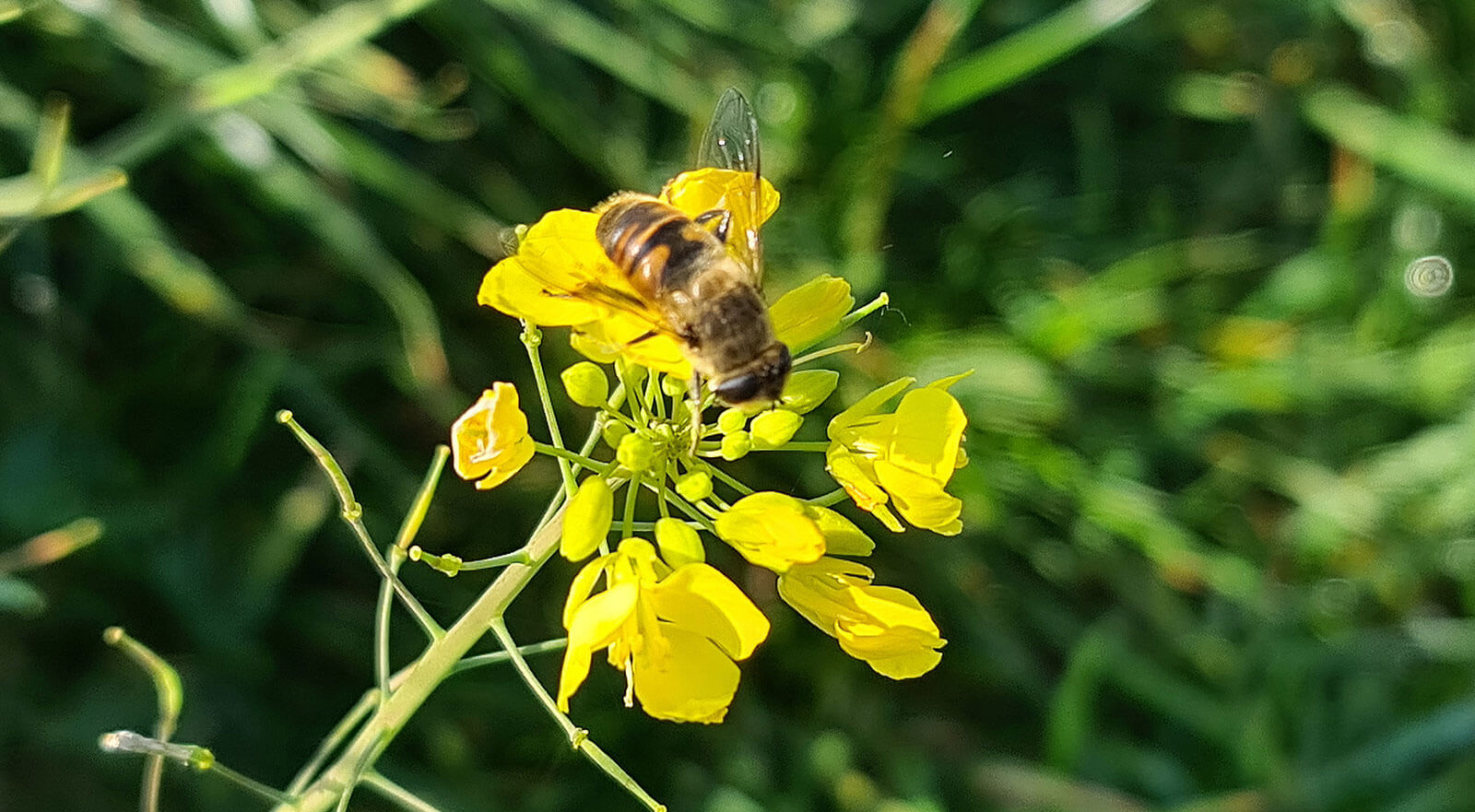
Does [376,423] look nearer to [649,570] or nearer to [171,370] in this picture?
[171,370]

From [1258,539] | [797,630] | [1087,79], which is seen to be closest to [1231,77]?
[1087,79]

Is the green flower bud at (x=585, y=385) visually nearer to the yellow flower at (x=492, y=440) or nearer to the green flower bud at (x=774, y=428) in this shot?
the yellow flower at (x=492, y=440)

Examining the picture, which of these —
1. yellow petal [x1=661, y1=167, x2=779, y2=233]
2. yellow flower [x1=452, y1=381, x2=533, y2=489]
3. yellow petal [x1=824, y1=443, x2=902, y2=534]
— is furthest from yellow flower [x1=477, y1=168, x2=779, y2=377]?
yellow petal [x1=824, y1=443, x2=902, y2=534]

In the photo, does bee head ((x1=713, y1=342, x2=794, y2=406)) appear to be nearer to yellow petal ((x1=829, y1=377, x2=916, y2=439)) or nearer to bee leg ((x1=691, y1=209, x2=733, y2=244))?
yellow petal ((x1=829, y1=377, x2=916, y2=439))

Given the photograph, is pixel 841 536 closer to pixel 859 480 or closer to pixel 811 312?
pixel 859 480

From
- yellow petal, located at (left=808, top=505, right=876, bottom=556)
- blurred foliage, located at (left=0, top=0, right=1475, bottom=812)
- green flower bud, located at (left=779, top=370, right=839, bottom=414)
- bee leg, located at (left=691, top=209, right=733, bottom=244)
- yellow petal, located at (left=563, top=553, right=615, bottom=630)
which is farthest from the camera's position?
blurred foliage, located at (left=0, top=0, right=1475, bottom=812)

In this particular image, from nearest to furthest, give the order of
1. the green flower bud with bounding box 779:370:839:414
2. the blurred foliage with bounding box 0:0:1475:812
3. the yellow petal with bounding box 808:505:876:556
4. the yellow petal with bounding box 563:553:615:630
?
1. the yellow petal with bounding box 563:553:615:630
2. the yellow petal with bounding box 808:505:876:556
3. the green flower bud with bounding box 779:370:839:414
4. the blurred foliage with bounding box 0:0:1475:812
